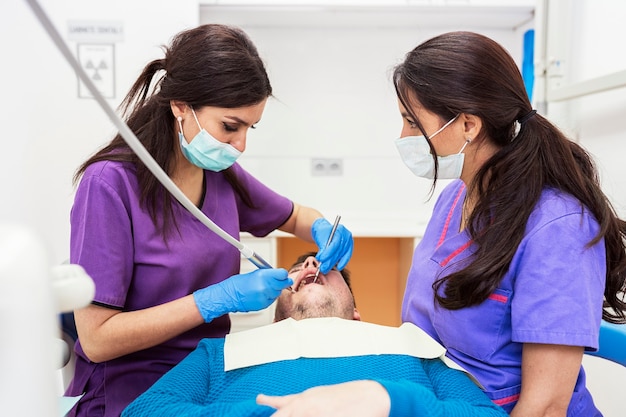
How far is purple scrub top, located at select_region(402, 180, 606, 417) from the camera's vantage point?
98 cm

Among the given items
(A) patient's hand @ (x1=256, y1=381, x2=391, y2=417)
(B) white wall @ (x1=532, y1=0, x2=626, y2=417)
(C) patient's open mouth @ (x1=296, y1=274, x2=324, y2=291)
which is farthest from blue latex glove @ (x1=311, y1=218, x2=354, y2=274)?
(B) white wall @ (x1=532, y1=0, x2=626, y2=417)

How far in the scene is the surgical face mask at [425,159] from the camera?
3.94 ft

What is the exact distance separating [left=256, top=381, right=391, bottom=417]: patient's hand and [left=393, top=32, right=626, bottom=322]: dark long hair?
354mm

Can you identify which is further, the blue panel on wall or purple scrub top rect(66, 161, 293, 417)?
the blue panel on wall

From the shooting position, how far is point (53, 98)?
2.46m

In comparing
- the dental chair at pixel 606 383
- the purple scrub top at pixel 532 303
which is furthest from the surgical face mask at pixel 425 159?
the dental chair at pixel 606 383

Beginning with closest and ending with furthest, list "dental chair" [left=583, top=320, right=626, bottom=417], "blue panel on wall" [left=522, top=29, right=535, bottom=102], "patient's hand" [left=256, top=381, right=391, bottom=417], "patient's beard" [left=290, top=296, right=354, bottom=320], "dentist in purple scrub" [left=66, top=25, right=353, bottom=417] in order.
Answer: "patient's hand" [left=256, top=381, right=391, bottom=417], "dentist in purple scrub" [left=66, top=25, right=353, bottom=417], "patient's beard" [left=290, top=296, right=354, bottom=320], "dental chair" [left=583, top=320, right=626, bottom=417], "blue panel on wall" [left=522, top=29, right=535, bottom=102]

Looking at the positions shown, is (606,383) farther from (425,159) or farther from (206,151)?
(206,151)

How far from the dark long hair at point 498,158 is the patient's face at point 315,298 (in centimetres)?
35

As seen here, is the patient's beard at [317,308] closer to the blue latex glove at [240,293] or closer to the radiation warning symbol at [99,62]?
the blue latex glove at [240,293]

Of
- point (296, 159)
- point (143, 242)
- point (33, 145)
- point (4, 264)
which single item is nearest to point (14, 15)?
point (33, 145)

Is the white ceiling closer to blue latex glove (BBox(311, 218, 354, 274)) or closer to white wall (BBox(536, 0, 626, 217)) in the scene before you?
white wall (BBox(536, 0, 626, 217))

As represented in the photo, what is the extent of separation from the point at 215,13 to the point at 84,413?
6.37 ft

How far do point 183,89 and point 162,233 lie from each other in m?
0.34
